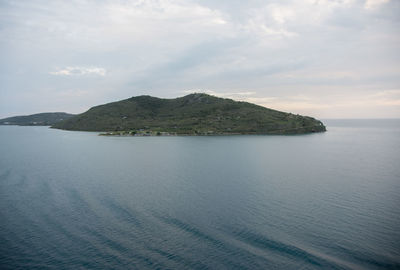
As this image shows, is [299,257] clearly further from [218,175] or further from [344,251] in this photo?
[218,175]

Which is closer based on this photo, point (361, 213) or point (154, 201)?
point (361, 213)

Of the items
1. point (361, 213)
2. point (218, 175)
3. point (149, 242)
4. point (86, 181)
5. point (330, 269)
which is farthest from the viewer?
point (218, 175)

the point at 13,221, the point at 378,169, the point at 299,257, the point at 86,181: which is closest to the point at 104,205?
the point at 13,221

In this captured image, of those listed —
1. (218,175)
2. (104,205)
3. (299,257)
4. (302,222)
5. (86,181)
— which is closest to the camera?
(299,257)

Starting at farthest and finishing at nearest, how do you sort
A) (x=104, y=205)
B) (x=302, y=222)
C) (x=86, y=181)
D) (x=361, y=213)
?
(x=86, y=181) → (x=104, y=205) → (x=361, y=213) → (x=302, y=222)

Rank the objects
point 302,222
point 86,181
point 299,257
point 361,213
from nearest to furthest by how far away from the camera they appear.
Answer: point 299,257
point 302,222
point 361,213
point 86,181

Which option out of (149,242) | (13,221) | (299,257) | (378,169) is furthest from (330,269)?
(378,169)

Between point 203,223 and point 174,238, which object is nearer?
point 174,238

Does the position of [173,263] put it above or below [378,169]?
below

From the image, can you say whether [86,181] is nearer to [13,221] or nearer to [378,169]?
[13,221]
